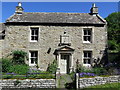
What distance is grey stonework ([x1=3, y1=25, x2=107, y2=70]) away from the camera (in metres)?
13.6

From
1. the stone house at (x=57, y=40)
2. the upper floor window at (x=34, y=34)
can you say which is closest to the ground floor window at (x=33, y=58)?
the stone house at (x=57, y=40)

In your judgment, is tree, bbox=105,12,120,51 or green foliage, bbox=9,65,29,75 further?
tree, bbox=105,12,120,51

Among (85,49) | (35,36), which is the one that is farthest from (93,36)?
(35,36)

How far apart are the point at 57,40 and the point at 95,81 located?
6.14m

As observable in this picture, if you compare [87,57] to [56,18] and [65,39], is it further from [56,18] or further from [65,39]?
[56,18]

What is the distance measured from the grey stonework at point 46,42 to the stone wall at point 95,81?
173 inches

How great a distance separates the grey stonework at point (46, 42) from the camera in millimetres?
13594

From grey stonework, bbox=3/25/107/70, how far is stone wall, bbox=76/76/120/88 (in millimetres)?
4404

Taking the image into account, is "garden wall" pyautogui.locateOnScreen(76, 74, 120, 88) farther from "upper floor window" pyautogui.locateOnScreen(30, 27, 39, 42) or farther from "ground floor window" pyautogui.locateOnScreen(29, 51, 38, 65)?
"upper floor window" pyautogui.locateOnScreen(30, 27, 39, 42)

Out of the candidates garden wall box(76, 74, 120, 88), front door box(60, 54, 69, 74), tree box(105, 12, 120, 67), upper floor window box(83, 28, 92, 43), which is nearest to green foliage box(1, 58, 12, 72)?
front door box(60, 54, 69, 74)

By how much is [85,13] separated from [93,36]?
3.42 metres

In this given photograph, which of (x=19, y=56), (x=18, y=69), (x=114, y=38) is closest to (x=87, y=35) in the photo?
(x=19, y=56)

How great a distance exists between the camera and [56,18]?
14375mm

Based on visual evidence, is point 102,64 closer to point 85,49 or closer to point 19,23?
point 85,49
